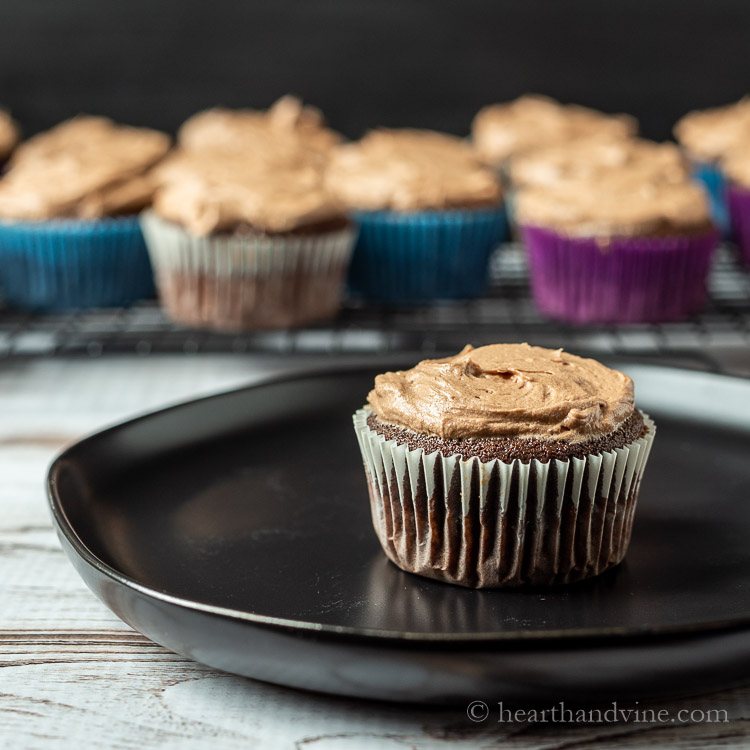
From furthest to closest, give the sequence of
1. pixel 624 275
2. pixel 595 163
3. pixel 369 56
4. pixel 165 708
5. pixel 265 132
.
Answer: pixel 369 56, pixel 265 132, pixel 595 163, pixel 624 275, pixel 165 708

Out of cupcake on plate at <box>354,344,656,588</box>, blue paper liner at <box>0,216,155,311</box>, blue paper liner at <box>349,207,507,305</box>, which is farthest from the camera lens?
blue paper liner at <box>349,207,507,305</box>

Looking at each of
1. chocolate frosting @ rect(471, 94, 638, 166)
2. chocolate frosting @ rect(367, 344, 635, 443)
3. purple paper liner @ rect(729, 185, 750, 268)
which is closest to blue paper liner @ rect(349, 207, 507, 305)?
purple paper liner @ rect(729, 185, 750, 268)

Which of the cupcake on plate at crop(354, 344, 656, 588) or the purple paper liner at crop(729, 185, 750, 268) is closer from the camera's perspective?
the cupcake on plate at crop(354, 344, 656, 588)

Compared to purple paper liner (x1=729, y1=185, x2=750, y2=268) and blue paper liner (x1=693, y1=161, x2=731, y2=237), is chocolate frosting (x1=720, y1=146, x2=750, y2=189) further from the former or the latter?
blue paper liner (x1=693, y1=161, x2=731, y2=237)

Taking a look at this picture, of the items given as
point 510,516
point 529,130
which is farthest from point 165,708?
point 529,130

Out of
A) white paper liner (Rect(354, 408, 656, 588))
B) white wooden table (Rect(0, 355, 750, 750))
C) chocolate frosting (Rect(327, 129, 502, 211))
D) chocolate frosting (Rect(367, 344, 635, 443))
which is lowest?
chocolate frosting (Rect(327, 129, 502, 211))

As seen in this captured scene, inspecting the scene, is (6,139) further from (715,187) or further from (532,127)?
(715,187)

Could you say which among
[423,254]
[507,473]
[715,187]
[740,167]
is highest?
[507,473]

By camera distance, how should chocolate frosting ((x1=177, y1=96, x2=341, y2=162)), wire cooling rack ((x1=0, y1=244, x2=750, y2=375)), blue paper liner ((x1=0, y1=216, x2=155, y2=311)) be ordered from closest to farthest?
1. wire cooling rack ((x1=0, y1=244, x2=750, y2=375))
2. blue paper liner ((x1=0, y1=216, x2=155, y2=311))
3. chocolate frosting ((x1=177, y1=96, x2=341, y2=162))

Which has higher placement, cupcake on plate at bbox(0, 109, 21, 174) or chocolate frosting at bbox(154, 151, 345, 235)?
chocolate frosting at bbox(154, 151, 345, 235)
